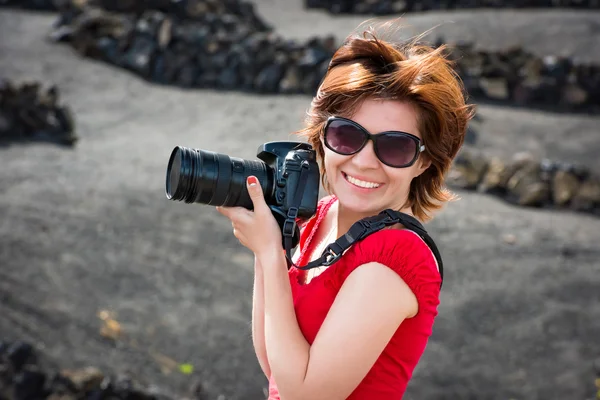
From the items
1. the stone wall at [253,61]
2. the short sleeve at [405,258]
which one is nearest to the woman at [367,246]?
the short sleeve at [405,258]

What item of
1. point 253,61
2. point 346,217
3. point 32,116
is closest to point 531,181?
point 253,61

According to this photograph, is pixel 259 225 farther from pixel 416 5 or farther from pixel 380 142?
pixel 416 5

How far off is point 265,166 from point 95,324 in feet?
12.2

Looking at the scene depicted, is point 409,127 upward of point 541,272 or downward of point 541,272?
upward

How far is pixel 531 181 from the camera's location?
7910 millimetres

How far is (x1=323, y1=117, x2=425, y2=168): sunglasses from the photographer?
5.64ft

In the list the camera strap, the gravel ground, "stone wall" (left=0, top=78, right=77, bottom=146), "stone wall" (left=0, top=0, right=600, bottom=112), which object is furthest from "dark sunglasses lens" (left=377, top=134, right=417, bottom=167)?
"stone wall" (left=0, top=0, right=600, bottom=112)

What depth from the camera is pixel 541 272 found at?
6324mm

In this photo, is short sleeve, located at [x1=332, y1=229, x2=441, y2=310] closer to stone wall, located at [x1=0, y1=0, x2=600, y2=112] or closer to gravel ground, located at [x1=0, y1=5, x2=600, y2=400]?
gravel ground, located at [x1=0, y1=5, x2=600, y2=400]

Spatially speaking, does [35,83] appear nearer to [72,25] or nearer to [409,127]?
[72,25]

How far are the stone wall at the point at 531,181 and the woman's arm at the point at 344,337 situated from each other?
21.3 ft

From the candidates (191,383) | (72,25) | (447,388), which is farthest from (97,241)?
(72,25)

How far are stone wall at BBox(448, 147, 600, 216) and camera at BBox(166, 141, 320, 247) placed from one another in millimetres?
6307

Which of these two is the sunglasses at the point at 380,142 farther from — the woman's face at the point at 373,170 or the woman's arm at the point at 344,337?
the woman's arm at the point at 344,337
